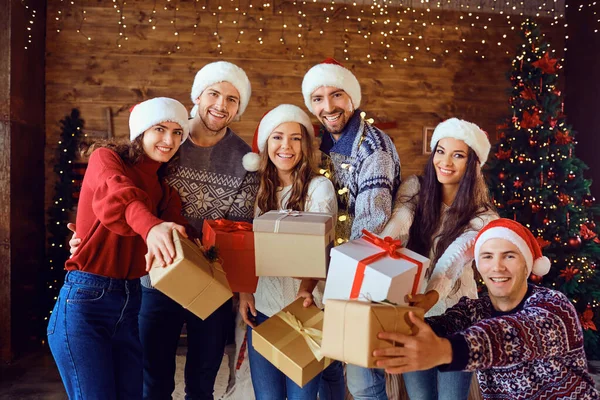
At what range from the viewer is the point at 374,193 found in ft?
6.49

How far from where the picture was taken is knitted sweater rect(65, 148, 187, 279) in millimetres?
1467

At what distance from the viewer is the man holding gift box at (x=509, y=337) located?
119 cm

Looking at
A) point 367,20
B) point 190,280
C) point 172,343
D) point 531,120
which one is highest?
point 367,20

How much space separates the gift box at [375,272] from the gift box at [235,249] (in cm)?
35

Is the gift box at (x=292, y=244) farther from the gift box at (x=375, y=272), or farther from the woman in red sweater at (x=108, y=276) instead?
the woman in red sweater at (x=108, y=276)

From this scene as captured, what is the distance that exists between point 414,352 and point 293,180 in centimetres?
106

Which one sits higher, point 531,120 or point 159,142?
point 531,120

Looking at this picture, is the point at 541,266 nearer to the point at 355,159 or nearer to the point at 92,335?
the point at 355,159

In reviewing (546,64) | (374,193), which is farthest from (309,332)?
(546,64)

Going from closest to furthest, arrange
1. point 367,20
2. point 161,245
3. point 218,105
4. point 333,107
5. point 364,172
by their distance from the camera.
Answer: point 161,245 → point 364,172 → point 218,105 → point 333,107 → point 367,20

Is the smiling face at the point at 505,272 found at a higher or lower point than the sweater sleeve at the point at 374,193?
lower

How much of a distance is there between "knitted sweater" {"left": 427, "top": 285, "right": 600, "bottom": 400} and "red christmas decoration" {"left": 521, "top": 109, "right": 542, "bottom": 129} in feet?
9.86

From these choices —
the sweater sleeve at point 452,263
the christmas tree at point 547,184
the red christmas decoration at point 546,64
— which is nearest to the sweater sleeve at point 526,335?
the sweater sleeve at point 452,263

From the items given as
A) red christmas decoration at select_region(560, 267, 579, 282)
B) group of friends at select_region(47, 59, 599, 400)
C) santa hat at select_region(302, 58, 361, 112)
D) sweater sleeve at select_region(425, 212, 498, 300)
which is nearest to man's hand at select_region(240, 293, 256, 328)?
group of friends at select_region(47, 59, 599, 400)
